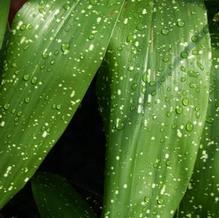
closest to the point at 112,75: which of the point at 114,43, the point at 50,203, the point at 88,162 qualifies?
the point at 114,43

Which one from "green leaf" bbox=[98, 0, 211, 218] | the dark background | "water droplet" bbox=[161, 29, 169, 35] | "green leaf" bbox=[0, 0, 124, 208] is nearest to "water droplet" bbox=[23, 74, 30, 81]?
"green leaf" bbox=[0, 0, 124, 208]

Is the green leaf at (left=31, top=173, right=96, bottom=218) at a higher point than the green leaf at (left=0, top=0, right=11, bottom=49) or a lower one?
lower

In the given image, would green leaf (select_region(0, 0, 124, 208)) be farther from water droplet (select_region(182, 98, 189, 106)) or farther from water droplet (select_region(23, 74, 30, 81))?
water droplet (select_region(182, 98, 189, 106))

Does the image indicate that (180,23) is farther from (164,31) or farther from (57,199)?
(57,199)

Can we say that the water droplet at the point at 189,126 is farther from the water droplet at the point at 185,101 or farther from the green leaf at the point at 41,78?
the green leaf at the point at 41,78

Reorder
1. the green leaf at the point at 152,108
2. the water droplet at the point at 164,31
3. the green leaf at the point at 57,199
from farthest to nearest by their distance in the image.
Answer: the green leaf at the point at 57,199 < the water droplet at the point at 164,31 < the green leaf at the point at 152,108

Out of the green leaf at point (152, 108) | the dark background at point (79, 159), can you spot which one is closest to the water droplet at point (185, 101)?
the green leaf at point (152, 108)

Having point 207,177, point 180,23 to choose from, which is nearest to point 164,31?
point 180,23
